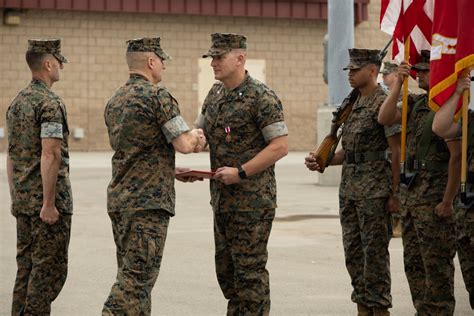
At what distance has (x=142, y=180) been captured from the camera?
284 inches

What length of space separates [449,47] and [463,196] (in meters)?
0.93

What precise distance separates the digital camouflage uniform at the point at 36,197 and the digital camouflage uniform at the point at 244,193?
1.05 metres

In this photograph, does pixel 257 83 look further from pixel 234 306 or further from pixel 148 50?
pixel 234 306

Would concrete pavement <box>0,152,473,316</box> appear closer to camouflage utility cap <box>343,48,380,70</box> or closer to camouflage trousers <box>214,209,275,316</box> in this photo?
camouflage trousers <box>214,209,275,316</box>

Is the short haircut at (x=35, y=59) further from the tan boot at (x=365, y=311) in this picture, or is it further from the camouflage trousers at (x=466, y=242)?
the camouflage trousers at (x=466, y=242)

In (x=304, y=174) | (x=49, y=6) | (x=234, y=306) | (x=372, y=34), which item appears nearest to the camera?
(x=234, y=306)

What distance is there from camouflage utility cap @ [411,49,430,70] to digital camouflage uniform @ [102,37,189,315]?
1834 mm

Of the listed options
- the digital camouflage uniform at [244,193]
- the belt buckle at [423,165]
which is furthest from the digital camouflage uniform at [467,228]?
the digital camouflage uniform at [244,193]

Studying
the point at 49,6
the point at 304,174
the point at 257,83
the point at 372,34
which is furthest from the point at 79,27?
the point at 257,83

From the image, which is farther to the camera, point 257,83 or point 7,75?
point 7,75

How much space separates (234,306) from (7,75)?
26.4 metres

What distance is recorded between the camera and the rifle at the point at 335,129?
8.91m

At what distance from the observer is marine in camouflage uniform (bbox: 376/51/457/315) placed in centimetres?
Answer: 786

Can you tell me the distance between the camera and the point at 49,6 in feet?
109
